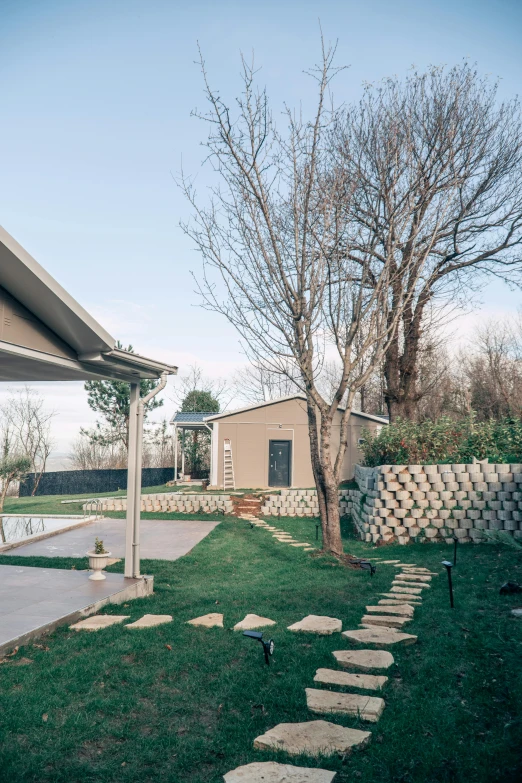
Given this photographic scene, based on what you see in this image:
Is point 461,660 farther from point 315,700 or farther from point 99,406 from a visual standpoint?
point 99,406

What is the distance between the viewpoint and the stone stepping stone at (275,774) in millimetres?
2506

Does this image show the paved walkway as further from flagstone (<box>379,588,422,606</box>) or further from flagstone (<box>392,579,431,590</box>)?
flagstone (<box>379,588,422,606</box>)

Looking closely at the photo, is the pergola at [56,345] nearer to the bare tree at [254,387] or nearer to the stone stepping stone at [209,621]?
the stone stepping stone at [209,621]

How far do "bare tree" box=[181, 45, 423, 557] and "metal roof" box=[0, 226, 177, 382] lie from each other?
2.05m

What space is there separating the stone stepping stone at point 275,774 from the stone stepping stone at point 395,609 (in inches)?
115

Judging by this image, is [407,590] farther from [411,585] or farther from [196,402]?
[196,402]

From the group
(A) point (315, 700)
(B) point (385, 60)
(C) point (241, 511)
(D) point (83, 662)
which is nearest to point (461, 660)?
(A) point (315, 700)

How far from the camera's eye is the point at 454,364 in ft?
90.6

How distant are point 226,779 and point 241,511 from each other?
1285 cm

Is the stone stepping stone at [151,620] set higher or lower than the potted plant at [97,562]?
lower

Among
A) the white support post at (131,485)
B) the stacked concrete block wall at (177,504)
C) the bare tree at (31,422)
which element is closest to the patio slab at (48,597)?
the white support post at (131,485)

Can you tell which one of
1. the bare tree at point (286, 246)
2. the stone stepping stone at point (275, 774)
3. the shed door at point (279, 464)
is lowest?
the stone stepping stone at point (275, 774)

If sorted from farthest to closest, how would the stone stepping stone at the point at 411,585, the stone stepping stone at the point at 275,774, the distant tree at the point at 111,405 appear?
the distant tree at the point at 111,405 → the stone stepping stone at the point at 411,585 → the stone stepping stone at the point at 275,774

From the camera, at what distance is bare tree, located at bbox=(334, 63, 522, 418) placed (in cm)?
861
